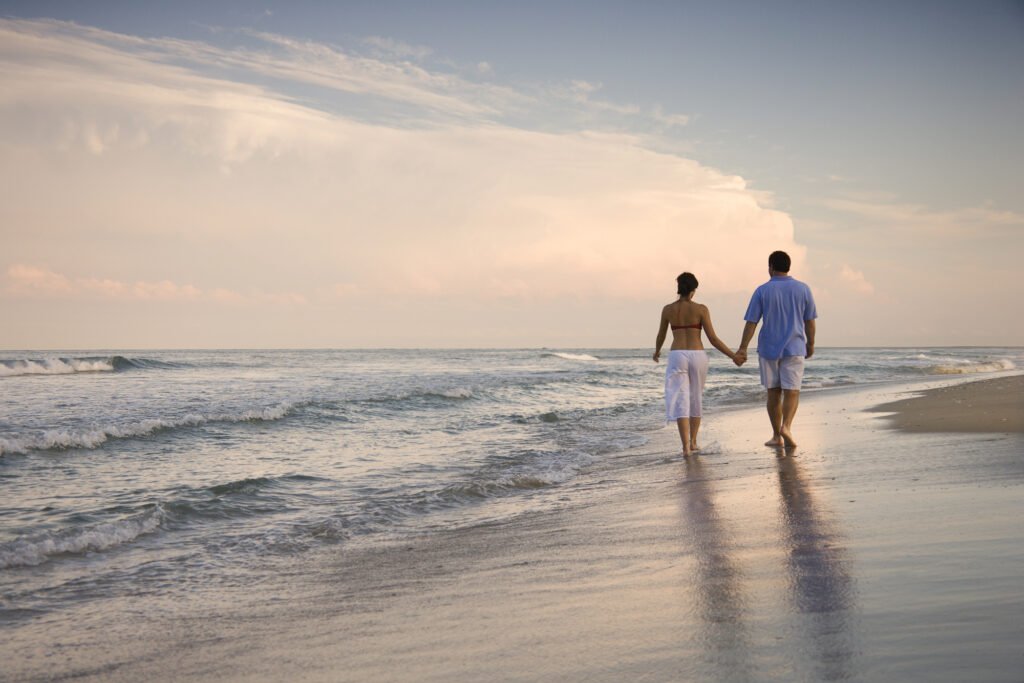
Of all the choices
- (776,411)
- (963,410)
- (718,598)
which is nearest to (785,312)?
(776,411)

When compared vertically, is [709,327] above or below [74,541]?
above

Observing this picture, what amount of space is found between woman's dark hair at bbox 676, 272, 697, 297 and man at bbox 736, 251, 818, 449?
0.69 metres

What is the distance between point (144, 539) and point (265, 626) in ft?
8.69

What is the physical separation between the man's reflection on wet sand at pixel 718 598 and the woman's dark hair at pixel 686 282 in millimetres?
3810

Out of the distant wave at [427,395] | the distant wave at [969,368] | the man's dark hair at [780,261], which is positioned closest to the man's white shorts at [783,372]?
the man's dark hair at [780,261]

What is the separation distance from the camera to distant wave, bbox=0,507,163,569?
16.4 feet

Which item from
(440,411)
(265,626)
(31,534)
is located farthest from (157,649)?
(440,411)

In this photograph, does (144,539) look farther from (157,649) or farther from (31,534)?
(157,649)

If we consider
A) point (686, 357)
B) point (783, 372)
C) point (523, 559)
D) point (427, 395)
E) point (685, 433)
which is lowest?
point (427, 395)

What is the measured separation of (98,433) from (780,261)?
9364 millimetres

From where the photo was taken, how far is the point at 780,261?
8.36 meters

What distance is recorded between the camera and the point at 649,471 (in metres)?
7.92

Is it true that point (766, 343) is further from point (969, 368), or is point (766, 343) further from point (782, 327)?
point (969, 368)

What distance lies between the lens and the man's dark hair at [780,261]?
329 inches
